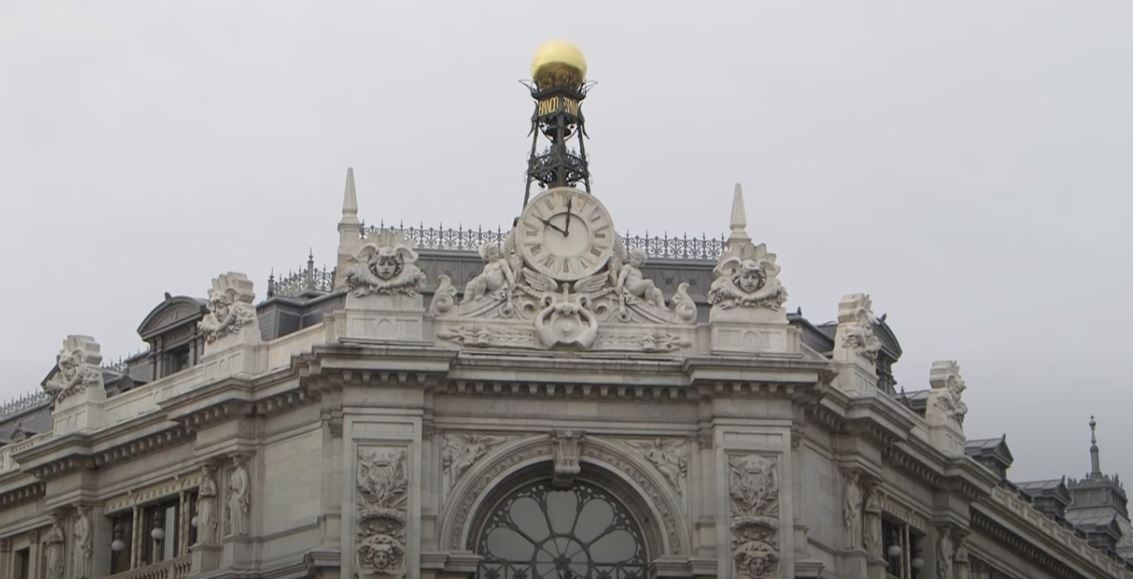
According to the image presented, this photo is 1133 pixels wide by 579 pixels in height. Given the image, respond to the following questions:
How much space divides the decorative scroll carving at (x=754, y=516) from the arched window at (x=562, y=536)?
2.61 meters

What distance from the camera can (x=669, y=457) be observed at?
6303 cm

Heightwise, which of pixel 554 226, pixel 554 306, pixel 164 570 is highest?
pixel 554 226

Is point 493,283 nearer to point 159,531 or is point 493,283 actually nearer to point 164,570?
point 159,531

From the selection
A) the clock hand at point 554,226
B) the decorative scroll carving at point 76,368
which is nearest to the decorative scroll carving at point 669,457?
the clock hand at point 554,226

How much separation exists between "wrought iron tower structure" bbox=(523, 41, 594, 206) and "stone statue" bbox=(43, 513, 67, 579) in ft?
A: 51.4

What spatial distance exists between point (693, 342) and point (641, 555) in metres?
5.36

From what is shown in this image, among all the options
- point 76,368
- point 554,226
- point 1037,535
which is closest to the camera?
point 554,226

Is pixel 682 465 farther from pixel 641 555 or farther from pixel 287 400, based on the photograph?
pixel 287 400

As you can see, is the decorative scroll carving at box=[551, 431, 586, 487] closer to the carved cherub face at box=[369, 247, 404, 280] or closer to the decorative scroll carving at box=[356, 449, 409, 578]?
the decorative scroll carving at box=[356, 449, 409, 578]

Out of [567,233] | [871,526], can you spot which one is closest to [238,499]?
[567,233]

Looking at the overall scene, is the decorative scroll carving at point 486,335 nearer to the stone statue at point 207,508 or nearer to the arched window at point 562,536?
the arched window at point 562,536

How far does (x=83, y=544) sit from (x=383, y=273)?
A: 497 inches

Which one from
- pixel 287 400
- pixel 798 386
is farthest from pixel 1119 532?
pixel 287 400

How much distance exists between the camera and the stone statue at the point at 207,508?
212 feet
